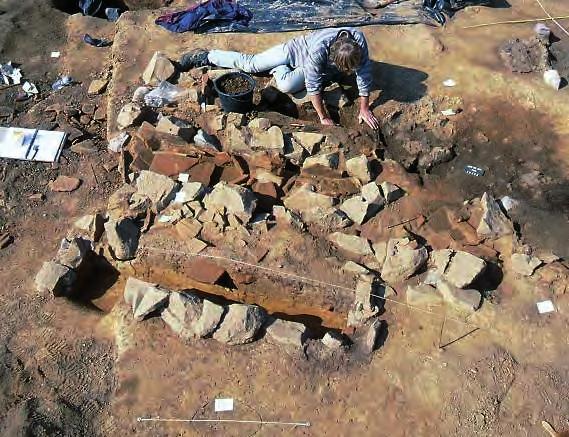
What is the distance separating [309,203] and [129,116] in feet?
8.18

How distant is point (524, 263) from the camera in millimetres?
5137

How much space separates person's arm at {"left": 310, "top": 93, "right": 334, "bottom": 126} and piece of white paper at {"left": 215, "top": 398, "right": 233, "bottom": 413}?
3434 mm

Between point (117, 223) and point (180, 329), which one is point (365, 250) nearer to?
point (180, 329)

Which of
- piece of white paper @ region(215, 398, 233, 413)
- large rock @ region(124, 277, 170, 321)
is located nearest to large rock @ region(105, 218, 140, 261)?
large rock @ region(124, 277, 170, 321)

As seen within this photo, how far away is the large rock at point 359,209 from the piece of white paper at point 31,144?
351cm

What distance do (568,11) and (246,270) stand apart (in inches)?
262

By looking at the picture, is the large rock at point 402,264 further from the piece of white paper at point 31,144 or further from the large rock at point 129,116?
the piece of white paper at point 31,144

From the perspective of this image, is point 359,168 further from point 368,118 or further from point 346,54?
point 346,54

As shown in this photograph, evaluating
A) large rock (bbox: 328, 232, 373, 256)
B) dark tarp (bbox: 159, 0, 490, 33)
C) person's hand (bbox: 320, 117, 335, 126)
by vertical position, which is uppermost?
dark tarp (bbox: 159, 0, 490, 33)

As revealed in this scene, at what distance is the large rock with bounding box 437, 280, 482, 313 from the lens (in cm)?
488

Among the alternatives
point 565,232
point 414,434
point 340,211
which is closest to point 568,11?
point 565,232

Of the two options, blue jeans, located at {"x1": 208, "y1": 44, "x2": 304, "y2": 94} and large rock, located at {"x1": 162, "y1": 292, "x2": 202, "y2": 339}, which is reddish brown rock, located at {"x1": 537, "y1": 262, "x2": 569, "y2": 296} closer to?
large rock, located at {"x1": 162, "y1": 292, "x2": 202, "y2": 339}

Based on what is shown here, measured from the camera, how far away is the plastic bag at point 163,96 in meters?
6.66

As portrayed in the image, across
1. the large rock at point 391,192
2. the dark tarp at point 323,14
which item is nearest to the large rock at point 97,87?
the dark tarp at point 323,14
